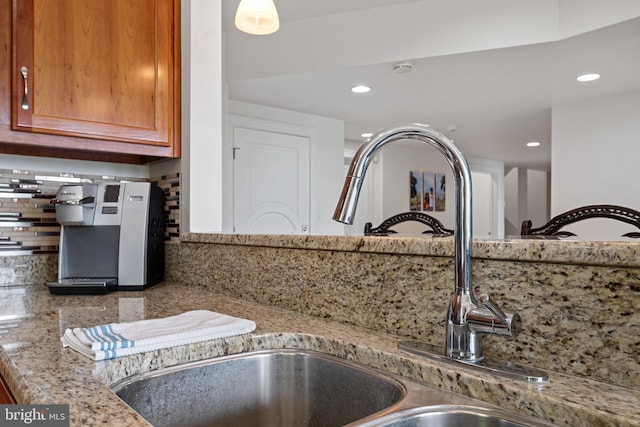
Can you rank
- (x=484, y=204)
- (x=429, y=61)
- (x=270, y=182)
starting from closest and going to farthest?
(x=429, y=61)
(x=270, y=182)
(x=484, y=204)

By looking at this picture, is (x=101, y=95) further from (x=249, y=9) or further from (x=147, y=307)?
(x=147, y=307)

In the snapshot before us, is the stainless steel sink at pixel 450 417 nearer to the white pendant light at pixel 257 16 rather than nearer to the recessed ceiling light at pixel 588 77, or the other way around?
the white pendant light at pixel 257 16

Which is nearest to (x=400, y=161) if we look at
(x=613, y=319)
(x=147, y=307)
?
(x=147, y=307)


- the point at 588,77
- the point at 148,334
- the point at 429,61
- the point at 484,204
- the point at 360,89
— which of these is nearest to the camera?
the point at 148,334

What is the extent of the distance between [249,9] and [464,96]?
8.53ft

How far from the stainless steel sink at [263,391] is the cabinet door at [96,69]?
102 centimetres

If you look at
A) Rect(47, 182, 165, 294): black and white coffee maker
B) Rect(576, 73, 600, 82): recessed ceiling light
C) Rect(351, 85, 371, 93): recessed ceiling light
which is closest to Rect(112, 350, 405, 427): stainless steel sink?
Rect(47, 182, 165, 294): black and white coffee maker

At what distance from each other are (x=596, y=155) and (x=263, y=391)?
3.96 meters

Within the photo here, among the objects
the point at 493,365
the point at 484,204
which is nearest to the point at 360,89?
the point at 493,365

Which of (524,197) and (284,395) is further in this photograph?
(524,197)

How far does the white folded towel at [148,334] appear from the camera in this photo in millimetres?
758

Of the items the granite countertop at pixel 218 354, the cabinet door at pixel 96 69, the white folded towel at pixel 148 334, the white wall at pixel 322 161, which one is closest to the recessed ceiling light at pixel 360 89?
the white wall at pixel 322 161

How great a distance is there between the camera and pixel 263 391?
0.86m

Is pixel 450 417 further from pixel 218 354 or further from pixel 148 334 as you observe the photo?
pixel 148 334
